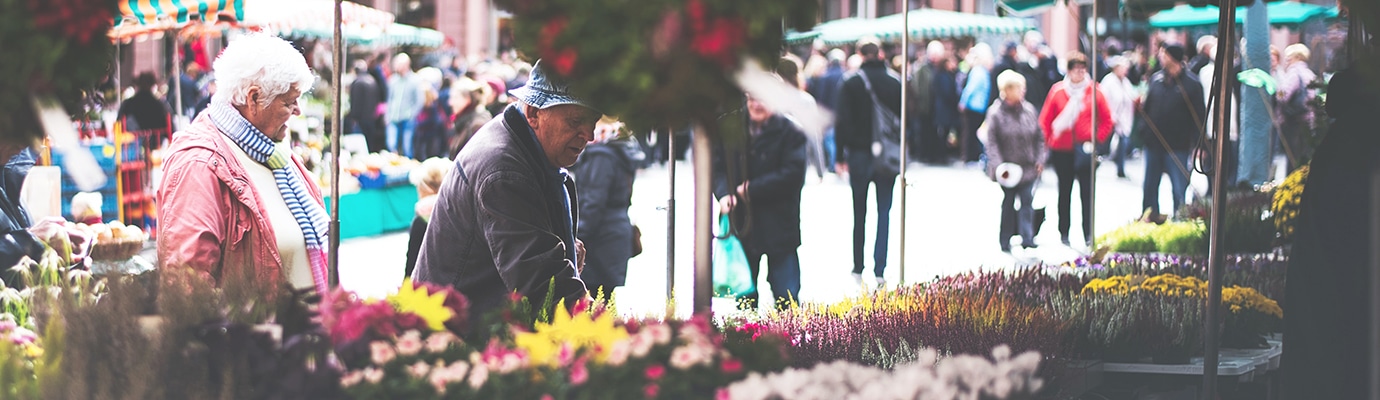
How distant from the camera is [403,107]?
17969 mm

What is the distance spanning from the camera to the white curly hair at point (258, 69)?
11.9 feet

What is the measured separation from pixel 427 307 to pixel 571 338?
0.30 meters

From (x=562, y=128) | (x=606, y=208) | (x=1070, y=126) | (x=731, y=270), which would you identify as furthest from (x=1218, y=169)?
(x=1070, y=126)

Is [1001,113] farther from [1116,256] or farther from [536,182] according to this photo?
[536,182]

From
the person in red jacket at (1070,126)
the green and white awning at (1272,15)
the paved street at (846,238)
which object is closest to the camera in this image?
the paved street at (846,238)

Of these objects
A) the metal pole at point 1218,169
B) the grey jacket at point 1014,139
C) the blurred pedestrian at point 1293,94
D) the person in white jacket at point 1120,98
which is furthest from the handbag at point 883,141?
the person in white jacket at point 1120,98

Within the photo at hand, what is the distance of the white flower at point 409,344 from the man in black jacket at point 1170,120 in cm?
972

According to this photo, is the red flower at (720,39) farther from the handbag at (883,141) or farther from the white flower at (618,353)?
the handbag at (883,141)

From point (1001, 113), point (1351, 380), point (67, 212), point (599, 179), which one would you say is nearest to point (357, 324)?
point (1351, 380)

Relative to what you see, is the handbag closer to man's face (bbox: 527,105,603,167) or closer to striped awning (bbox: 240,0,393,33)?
striped awning (bbox: 240,0,393,33)

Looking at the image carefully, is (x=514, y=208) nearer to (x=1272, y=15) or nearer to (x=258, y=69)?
(x=258, y=69)

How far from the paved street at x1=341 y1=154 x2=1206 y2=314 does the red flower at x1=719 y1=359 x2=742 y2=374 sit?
13.7ft

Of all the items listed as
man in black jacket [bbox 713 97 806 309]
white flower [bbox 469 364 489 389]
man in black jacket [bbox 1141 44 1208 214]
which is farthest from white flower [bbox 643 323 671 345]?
man in black jacket [bbox 1141 44 1208 214]

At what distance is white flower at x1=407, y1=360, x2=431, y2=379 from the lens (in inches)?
91.7
